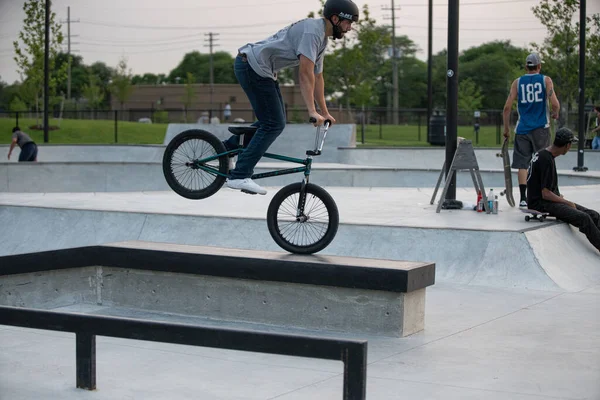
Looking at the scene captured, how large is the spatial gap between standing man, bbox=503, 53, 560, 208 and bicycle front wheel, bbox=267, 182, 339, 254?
4.64 meters

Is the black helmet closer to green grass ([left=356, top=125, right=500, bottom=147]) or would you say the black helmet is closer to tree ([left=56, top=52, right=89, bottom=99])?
green grass ([left=356, top=125, right=500, bottom=147])

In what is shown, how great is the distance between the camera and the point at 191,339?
4586 millimetres

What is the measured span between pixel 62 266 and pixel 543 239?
17.1 ft

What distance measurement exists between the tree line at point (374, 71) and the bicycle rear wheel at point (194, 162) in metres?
28.6

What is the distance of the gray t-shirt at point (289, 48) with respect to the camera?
6.96m

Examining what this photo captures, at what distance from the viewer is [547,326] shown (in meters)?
7.12

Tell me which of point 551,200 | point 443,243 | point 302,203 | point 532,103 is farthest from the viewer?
point 532,103

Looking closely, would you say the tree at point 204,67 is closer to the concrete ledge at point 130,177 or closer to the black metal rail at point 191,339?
the concrete ledge at point 130,177

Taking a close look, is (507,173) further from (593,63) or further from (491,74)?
(491,74)

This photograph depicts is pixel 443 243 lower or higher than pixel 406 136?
lower

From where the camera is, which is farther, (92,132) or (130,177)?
(92,132)

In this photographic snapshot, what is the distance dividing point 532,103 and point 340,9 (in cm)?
531

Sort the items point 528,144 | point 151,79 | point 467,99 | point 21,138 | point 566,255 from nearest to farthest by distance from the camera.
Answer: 1. point 566,255
2. point 528,144
3. point 21,138
4. point 467,99
5. point 151,79

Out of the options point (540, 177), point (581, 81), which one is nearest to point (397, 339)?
point (540, 177)
